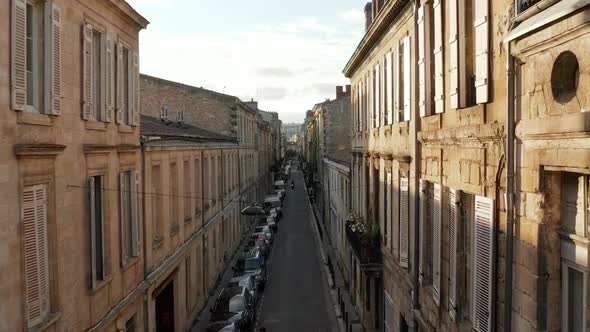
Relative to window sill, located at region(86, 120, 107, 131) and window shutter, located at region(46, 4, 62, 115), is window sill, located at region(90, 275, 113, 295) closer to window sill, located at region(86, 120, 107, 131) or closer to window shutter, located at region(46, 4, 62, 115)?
window sill, located at region(86, 120, 107, 131)

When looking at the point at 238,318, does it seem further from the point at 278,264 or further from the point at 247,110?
the point at 247,110

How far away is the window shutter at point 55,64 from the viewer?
10227 mm

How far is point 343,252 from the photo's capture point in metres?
30.5

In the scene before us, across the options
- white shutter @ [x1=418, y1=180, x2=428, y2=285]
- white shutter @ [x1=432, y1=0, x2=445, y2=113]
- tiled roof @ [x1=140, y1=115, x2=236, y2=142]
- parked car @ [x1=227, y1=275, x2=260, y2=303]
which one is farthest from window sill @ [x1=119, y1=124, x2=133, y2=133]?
parked car @ [x1=227, y1=275, x2=260, y2=303]

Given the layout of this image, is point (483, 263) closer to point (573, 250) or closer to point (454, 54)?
point (573, 250)

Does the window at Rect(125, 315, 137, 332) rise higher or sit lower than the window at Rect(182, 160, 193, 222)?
lower

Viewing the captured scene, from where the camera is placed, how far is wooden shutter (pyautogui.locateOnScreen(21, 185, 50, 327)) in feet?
30.8

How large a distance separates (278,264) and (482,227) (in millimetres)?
27934

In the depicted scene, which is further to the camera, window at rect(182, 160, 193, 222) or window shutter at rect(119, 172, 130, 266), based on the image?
window at rect(182, 160, 193, 222)

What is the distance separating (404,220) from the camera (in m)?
14.0

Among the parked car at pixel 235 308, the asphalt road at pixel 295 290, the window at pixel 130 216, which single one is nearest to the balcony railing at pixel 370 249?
the parked car at pixel 235 308

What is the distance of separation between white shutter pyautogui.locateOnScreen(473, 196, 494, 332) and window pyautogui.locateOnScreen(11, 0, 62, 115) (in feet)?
24.4

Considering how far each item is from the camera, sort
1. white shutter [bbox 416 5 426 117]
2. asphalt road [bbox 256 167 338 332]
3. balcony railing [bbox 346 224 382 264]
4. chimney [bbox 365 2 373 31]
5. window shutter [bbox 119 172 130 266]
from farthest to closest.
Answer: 1. asphalt road [bbox 256 167 338 332]
2. chimney [bbox 365 2 373 31]
3. balcony railing [bbox 346 224 382 264]
4. window shutter [bbox 119 172 130 266]
5. white shutter [bbox 416 5 426 117]

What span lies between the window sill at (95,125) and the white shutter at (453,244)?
7784 mm
